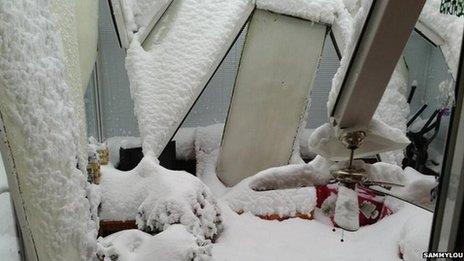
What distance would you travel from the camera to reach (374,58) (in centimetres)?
105

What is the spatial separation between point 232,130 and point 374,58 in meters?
4.29

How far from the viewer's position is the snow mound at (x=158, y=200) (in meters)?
3.64

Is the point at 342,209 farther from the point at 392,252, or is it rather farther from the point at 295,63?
the point at 295,63

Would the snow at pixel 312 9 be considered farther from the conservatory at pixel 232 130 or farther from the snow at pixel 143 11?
the snow at pixel 143 11

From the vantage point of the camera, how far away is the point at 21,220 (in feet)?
4.11

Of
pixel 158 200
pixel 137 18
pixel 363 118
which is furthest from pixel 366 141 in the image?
pixel 137 18

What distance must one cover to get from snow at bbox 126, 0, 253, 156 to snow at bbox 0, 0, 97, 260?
10.5 feet

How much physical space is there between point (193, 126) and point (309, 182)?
17.6 feet

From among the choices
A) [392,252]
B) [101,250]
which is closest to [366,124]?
[101,250]

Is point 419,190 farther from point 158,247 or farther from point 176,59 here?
point 176,59

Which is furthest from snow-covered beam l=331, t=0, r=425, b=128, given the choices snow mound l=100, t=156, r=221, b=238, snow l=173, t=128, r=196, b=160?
snow l=173, t=128, r=196, b=160

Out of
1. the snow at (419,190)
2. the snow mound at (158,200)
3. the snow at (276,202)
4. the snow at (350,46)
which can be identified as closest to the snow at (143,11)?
the snow mound at (158,200)

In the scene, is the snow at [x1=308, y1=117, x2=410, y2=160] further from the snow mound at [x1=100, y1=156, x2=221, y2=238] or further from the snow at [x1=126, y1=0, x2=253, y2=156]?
A: the snow at [x1=126, y1=0, x2=253, y2=156]

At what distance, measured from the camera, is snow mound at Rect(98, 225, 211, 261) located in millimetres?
2855
